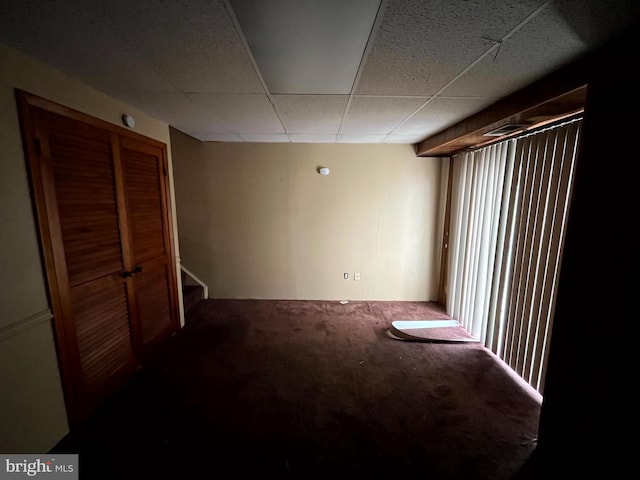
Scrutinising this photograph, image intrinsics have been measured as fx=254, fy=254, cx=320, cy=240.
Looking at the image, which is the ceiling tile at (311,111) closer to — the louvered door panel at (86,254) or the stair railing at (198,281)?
the louvered door panel at (86,254)

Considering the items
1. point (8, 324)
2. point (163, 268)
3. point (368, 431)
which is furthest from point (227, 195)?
point (368, 431)

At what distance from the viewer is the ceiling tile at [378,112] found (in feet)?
6.54

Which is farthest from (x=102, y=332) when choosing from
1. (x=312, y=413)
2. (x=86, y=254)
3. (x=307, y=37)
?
(x=307, y=37)

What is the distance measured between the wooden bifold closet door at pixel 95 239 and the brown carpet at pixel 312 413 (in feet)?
1.14

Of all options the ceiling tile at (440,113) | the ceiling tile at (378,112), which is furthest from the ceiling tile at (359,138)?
the ceiling tile at (440,113)

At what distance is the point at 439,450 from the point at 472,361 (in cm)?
122

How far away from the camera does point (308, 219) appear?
12.7ft

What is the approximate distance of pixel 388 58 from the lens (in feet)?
4.47

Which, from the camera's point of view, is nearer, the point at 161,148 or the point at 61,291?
the point at 61,291

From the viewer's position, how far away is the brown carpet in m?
1.55

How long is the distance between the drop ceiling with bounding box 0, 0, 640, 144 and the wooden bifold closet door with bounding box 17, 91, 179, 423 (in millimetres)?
405

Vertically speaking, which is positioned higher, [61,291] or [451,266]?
[61,291]

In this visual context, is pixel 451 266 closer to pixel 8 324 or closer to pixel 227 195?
pixel 227 195

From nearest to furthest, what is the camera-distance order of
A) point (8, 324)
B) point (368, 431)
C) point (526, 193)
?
point (8, 324)
point (368, 431)
point (526, 193)
